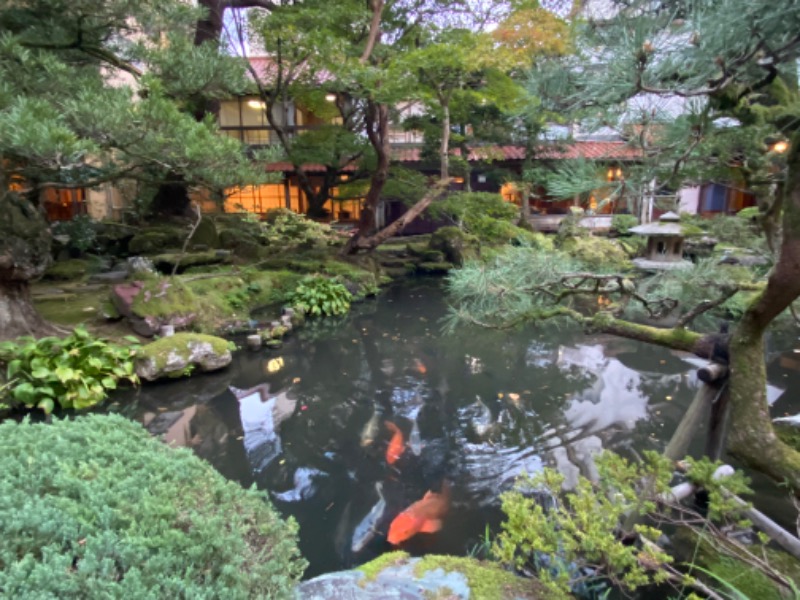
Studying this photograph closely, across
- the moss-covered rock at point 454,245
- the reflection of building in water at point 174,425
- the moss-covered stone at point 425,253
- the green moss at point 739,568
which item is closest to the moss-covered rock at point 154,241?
the moss-covered stone at point 425,253

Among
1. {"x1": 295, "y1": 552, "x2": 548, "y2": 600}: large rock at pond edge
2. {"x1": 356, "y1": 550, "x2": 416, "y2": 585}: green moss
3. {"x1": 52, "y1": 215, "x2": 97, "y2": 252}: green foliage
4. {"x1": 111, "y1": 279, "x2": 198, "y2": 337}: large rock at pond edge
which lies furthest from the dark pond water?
{"x1": 52, "y1": 215, "x2": 97, "y2": 252}: green foliage

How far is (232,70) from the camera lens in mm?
5797

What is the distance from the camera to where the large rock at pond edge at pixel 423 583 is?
213 centimetres

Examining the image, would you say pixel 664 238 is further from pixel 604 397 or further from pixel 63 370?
pixel 63 370

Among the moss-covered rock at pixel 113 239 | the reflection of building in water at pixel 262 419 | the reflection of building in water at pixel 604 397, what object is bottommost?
the reflection of building in water at pixel 262 419

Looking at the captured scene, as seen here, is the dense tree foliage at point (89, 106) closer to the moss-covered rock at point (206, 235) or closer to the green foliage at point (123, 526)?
the green foliage at point (123, 526)

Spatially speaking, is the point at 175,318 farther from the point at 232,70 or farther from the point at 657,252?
the point at 657,252

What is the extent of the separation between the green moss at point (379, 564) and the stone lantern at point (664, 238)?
5009mm

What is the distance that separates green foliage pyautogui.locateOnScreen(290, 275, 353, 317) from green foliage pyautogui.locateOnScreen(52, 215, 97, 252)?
A: 5362mm

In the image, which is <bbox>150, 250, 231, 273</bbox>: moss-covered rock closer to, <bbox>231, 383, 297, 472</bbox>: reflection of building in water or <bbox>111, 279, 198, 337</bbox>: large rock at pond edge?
<bbox>111, 279, 198, 337</bbox>: large rock at pond edge

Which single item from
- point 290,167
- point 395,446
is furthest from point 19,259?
point 290,167

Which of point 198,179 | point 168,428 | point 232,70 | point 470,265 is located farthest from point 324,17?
point 168,428

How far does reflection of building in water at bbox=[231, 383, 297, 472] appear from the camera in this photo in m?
4.62

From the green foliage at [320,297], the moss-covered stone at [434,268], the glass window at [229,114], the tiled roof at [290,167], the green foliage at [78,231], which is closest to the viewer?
the green foliage at [320,297]
